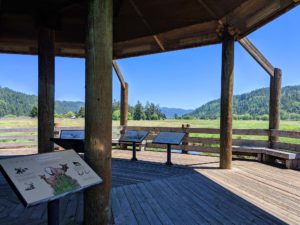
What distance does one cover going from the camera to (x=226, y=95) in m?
5.98

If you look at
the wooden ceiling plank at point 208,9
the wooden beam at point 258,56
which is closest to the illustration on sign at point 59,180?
the wooden ceiling plank at point 208,9

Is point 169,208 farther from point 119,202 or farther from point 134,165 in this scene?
point 134,165

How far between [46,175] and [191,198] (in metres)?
2.50

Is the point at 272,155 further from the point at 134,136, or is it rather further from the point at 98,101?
the point at 98,101

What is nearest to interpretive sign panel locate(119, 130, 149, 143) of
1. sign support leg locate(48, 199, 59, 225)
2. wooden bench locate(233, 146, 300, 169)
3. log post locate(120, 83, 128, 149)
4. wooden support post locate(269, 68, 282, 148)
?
log post locate(120, 83, 128, 149)

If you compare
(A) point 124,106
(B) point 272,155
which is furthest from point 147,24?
(B) point 272,155

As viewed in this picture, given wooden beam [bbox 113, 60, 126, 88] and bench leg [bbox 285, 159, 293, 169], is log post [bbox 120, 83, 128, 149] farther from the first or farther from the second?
bench leg [bbox 285, 159, 293, 169]

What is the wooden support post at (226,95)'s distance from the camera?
5.96m

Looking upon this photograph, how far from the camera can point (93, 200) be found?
9.27ft

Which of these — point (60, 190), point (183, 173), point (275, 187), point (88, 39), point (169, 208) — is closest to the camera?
point (60, 190)

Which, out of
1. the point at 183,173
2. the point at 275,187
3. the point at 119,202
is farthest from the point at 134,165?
the point at 275,187

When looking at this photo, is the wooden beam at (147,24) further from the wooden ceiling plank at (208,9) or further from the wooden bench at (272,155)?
the wooden bench at (272,155)

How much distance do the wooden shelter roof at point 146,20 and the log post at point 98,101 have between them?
1.66 m

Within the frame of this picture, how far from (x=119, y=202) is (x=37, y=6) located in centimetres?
394
